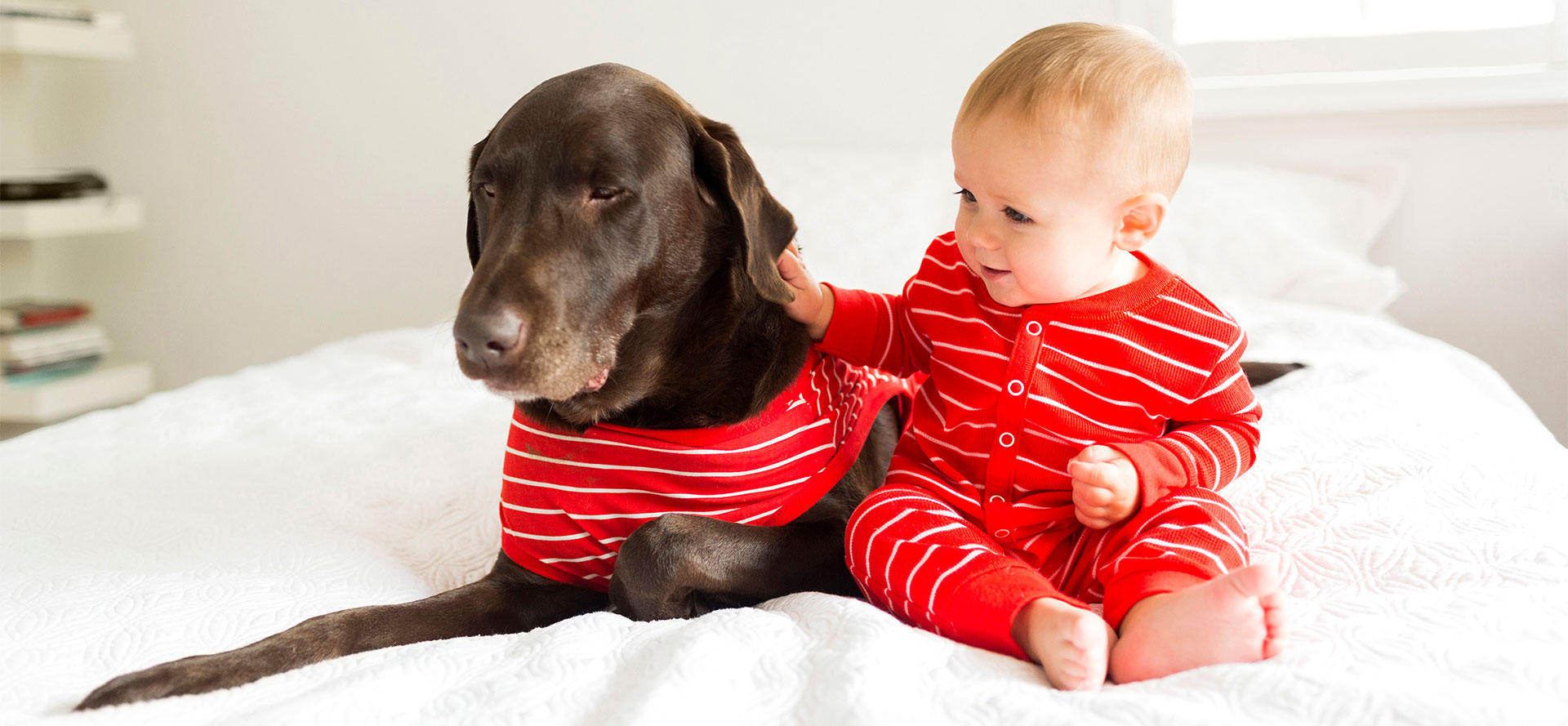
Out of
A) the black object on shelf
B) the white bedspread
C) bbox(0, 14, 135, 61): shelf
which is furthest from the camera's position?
the black object on shelf

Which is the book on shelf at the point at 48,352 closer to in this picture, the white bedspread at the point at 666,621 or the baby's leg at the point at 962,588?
the white bedspread at the point at 666,621

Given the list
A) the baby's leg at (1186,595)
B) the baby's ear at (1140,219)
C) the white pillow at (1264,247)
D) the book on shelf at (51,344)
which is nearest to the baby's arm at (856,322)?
the baby's ear at (1140,219)

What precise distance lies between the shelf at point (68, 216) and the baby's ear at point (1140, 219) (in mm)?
3173

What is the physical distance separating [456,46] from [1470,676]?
3215mm

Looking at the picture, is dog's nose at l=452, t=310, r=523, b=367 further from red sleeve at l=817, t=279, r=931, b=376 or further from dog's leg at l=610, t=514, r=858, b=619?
red sleeve at l=817, t=279, r=931, b=376

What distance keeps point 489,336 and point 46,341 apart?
9.84ft

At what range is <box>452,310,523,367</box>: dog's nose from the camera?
3.36 ft

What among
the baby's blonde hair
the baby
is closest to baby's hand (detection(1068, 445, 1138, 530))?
the baby

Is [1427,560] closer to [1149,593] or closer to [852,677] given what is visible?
[1149,593]

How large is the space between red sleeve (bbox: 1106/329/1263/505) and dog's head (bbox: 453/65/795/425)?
0.43m

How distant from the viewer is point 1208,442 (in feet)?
3.81

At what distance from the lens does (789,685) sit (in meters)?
0.87

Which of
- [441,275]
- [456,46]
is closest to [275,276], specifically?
[441,275]

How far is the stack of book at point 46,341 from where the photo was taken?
321 cm
